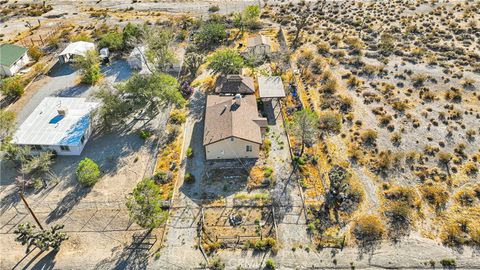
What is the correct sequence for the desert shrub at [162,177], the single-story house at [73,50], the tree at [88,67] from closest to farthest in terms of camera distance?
the desert shrub at [162,177], the tree at [88,67], the single-story house at [73,50]

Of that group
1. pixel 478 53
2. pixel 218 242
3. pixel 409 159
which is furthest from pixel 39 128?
pixel 478 53

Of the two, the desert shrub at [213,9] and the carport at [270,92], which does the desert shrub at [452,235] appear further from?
the desert shrub at [213,9]

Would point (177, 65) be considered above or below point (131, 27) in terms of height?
below

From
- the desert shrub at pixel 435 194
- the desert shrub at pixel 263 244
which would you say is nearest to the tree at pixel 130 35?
the desert shrub at pixel 263 244

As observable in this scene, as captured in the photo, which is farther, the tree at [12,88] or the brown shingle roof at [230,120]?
the tree at [12,88]

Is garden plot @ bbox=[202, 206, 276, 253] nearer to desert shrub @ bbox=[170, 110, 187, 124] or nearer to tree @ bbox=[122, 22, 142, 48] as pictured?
desert shrub @ bbox=[170, 110, 187, 124]

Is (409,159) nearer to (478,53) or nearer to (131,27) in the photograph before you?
(478,53)

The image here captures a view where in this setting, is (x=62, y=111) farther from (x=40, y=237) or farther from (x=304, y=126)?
(x=304, y=126)

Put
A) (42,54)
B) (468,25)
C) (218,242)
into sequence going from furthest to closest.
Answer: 1. (468,25)
2. (42,54)
3. (218,242)
